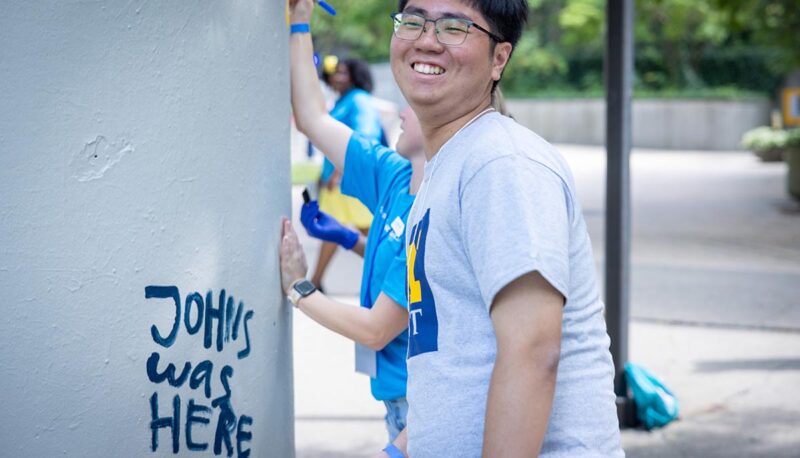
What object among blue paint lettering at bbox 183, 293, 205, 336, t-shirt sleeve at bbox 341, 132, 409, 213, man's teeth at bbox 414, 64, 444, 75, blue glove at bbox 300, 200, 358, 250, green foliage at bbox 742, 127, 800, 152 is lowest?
blue paint lettering at bbox 183, 293, 205, 336

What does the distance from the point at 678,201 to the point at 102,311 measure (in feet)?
50.6

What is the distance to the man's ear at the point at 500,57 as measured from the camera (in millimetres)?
2129

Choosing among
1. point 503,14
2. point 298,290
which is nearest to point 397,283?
point 298,290

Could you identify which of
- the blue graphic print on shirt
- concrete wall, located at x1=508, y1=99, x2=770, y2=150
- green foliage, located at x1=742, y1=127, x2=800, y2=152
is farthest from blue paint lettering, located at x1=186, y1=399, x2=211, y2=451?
concrete wall, located at x1=508, y1=99, x2=770, y2=150

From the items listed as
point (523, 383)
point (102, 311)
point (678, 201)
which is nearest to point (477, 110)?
point (523, 383)

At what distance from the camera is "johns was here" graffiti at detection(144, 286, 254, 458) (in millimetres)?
2518

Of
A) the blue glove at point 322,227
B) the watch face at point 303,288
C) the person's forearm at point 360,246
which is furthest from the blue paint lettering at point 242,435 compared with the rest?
the person's forearm at point 360,246

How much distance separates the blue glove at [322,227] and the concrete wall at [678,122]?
93.4 ft

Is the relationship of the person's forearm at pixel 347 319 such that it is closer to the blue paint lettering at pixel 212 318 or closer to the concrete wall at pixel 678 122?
the blue paint lettering at pixel 212 318

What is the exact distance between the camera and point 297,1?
313 centimetres

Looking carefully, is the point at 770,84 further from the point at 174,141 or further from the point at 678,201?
the point at 174,141

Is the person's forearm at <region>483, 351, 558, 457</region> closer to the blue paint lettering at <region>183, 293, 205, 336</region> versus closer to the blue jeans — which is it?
the blue paint lettering at <region>183, 293, 205, 336</region>

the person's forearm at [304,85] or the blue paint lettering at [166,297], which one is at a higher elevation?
the person's forearm at [304,85]

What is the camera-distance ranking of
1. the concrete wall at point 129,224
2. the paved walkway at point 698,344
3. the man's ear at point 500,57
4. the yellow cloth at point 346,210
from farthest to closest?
the yellow cloth at point 346,210, the paved walkway at point 698,344, the concrete wall at point 129,224, the man's ear at point 500,57
